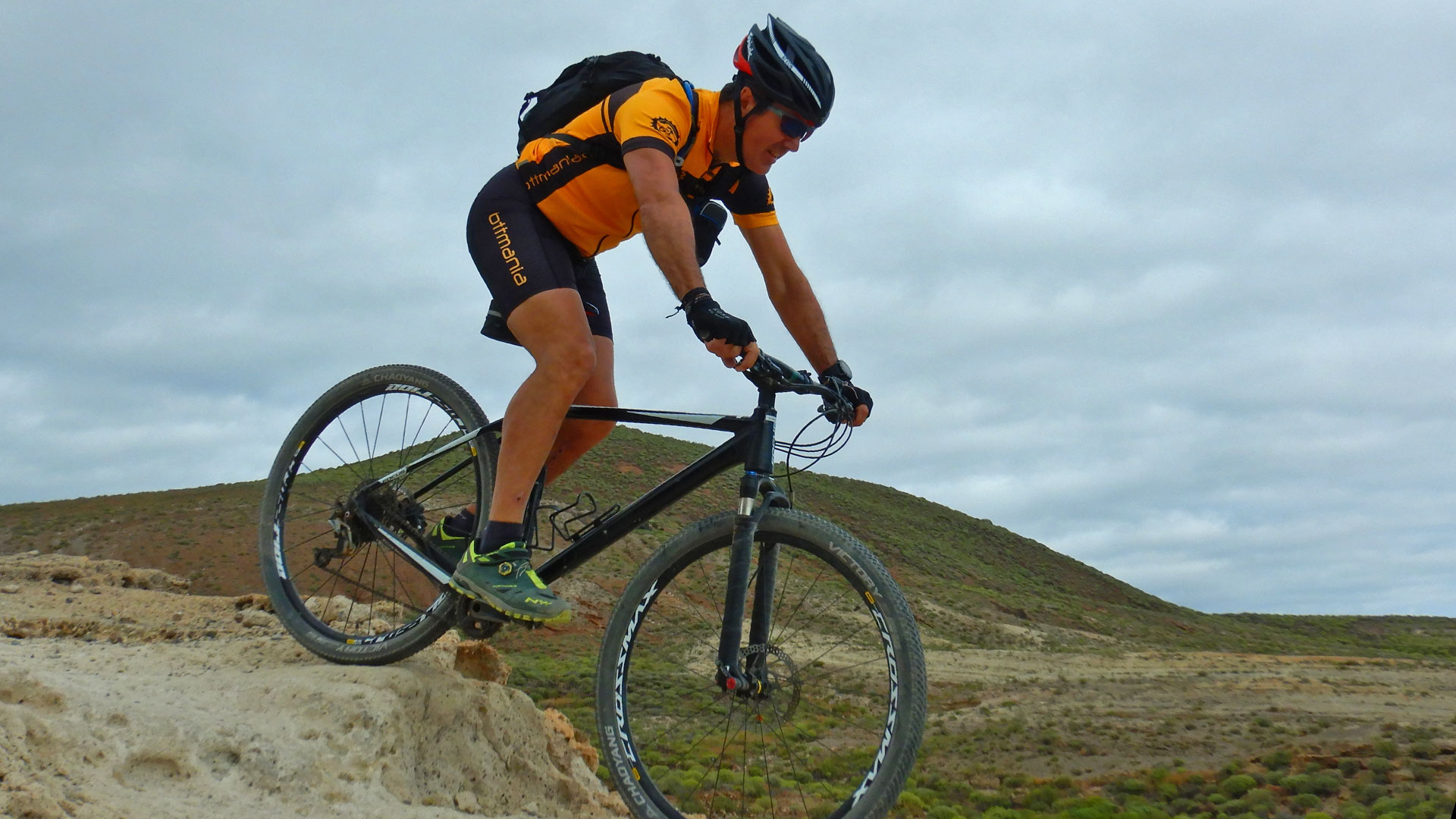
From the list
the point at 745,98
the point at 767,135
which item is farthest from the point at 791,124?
the point at 745,98

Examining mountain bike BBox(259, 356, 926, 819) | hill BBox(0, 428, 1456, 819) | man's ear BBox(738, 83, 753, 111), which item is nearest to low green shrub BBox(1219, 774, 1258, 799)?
hill BBox(0, 428, 1456, 819)

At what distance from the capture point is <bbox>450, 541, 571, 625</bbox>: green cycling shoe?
3627 mm

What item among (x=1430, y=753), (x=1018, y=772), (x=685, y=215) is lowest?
(x=1018, y=772)

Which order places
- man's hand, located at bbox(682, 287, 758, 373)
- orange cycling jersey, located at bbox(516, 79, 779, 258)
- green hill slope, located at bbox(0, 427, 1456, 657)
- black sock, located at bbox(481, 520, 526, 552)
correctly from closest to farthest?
man's hand, located at bbox(682, 287, 758, 373) → orange cycling jersey, located at bbox(516, 79, 779, 258) → black sock, located at bbox(481, 520, 526, 552) → green hill slope, located at bbox(0, 427, 1456, 657)

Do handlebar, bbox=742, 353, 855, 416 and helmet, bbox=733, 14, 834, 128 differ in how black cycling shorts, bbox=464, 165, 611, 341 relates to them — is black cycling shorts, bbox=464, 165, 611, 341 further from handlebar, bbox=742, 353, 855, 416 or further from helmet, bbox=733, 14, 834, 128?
helmet, bbox=733, 14, 834, 128

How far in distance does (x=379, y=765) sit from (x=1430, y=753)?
13.1 m

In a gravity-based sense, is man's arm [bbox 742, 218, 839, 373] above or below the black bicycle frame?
above

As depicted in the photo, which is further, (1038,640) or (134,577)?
(1038,640)

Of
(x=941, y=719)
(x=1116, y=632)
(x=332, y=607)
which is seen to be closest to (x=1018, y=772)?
(x=941, y=719)

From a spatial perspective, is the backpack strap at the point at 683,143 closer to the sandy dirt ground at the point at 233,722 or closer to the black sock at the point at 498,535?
the black sock at the point at 498,535

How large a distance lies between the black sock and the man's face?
1674 mm

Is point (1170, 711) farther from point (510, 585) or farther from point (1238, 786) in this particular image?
point (510, 585)

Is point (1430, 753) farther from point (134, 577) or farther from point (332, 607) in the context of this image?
point (134, 577)

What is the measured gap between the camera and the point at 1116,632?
51.2 m
